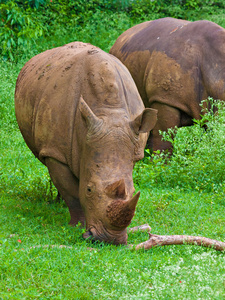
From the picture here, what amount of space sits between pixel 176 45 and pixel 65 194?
3894 mm

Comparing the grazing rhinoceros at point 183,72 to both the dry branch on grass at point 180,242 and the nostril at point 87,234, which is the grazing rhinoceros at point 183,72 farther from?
the nostril at point 87,234

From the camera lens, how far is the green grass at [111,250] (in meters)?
4.39

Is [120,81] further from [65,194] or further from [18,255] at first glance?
[18,255]

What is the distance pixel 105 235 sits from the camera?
536 cm

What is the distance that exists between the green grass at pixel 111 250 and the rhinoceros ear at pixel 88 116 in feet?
3.52

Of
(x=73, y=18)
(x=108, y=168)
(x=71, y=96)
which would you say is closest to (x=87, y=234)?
(x=108, y=168)

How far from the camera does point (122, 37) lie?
35.1ft

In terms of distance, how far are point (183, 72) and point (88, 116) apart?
12.2 ft

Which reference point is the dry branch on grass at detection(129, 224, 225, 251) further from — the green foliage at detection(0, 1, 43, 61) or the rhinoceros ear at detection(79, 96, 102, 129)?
the green foliage at detection(0, 1, 43, 61)

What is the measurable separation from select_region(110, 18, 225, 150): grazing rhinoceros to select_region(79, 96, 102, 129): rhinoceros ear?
3.60 meters

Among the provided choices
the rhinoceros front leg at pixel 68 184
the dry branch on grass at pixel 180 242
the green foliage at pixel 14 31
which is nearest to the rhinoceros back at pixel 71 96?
the rhinoceros front leg at pixel 68 184

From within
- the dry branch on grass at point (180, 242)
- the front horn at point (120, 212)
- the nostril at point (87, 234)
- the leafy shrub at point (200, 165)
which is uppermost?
the front horn at point (120, 212)

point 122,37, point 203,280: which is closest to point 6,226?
→ point 203,280

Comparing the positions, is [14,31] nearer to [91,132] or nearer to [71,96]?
[71,96]
